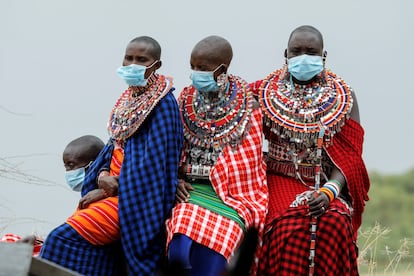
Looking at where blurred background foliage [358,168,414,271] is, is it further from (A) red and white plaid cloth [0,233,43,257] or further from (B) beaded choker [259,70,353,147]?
(A) red and white plaid cloth [0,233,43,257]

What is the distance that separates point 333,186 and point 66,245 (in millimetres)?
1764

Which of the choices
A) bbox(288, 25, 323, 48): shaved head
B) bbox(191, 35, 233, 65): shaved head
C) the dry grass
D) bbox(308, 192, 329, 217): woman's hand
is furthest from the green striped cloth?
the dry grass

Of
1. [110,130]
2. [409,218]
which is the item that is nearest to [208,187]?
[110,130]

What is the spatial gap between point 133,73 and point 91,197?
859 millimetres

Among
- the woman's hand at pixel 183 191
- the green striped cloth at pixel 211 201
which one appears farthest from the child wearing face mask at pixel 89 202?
the green striped cloth at pixel 211 201

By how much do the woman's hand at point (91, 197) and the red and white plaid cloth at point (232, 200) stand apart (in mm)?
508

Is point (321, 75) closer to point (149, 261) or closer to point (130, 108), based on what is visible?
point (130, 108)

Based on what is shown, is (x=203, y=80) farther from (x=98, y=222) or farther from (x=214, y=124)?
(x=98, y=222)

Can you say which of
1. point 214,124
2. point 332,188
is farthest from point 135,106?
point 332,188

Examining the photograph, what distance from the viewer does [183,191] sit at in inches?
225

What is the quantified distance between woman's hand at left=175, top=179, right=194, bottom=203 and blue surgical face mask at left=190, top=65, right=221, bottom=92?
0.64 metres

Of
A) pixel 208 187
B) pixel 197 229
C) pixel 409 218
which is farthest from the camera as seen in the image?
pixel 409 218

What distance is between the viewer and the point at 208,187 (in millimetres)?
5852

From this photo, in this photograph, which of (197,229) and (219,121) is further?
(219,121)
